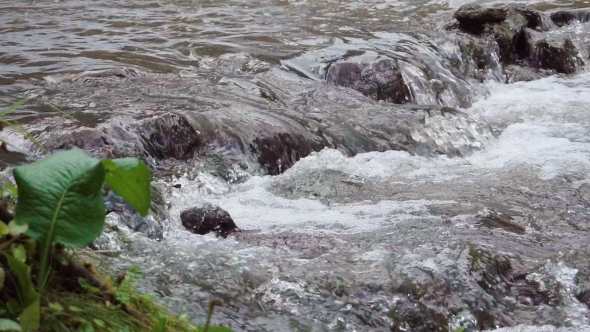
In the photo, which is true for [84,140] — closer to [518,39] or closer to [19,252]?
[19,252]

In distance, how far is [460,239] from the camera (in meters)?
4.32

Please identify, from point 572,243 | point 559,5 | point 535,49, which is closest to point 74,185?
point 572,243

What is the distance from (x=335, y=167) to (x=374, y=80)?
240 centimetres

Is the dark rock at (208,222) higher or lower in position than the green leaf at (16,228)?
lower

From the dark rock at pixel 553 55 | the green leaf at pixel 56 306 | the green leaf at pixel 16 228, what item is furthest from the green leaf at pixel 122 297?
the dark rock at pixel 553 55

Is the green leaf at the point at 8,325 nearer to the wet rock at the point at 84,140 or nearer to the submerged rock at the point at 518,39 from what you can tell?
the wet rock at the point at 84,140

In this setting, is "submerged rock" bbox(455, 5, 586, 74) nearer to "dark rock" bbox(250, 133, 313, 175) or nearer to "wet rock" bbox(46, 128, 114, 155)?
"dark rock" bbox(250, 133, 313, 175)

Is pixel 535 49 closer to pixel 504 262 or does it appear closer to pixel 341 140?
pixel 341 140

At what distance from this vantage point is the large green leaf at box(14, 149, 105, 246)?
158 centimetres

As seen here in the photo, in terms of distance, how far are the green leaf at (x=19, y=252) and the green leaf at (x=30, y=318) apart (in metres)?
0.09

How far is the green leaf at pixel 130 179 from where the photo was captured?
1.67 metres

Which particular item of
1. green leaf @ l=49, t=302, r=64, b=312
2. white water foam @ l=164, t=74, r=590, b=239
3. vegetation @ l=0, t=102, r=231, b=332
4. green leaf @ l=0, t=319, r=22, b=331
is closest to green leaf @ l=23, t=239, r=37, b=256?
vegetation @ l=0, t=102, r=231, b=332

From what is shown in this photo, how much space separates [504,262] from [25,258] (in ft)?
9.59

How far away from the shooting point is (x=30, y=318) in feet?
4.96
